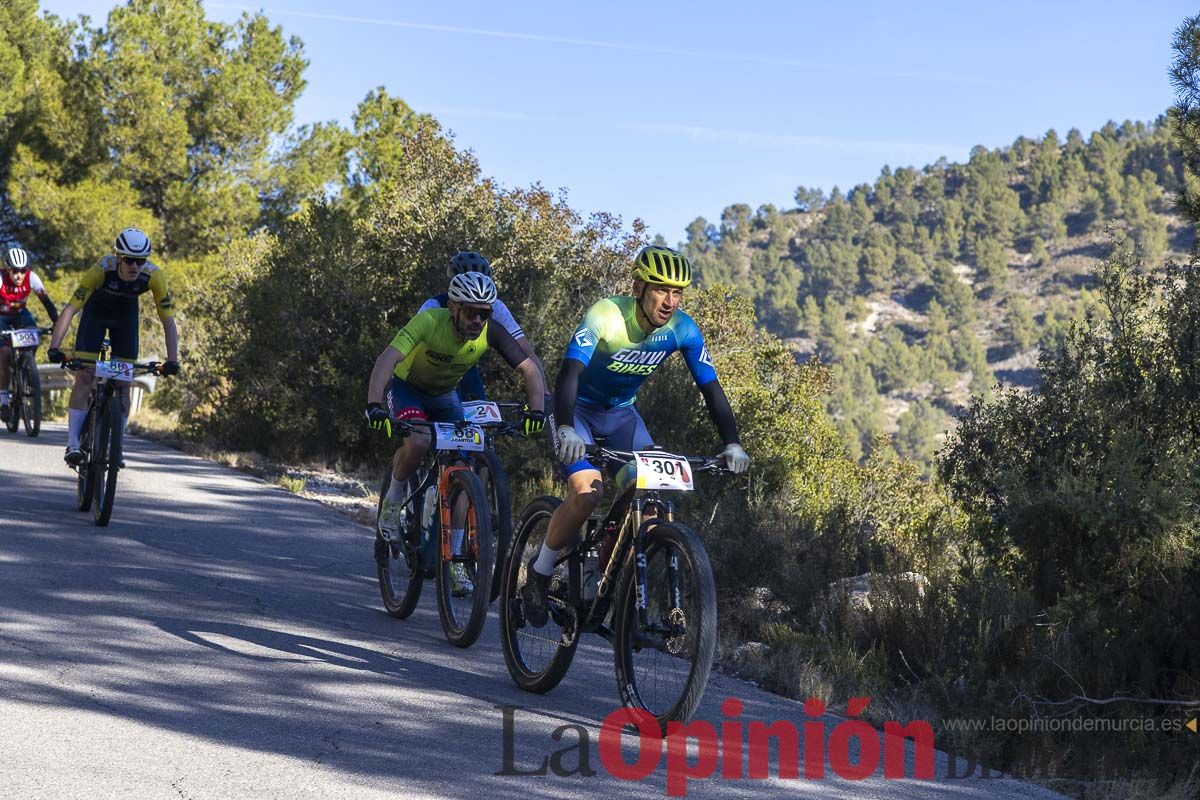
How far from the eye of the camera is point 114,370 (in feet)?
33.0

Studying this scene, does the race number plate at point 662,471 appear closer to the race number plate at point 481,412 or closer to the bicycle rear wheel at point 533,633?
the bicycle rear wheel at point 533,633

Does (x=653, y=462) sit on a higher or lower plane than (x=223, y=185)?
lower

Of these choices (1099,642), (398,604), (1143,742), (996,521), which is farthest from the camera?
(996,521)

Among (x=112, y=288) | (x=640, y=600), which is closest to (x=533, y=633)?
(x=640, y=600)

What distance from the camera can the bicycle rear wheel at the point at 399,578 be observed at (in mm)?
7973

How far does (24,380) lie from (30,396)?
246mm

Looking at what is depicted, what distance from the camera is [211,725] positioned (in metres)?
5.55

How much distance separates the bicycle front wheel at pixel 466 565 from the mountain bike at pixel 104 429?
3569mm

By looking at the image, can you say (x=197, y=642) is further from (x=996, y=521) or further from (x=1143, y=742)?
(x=996, y=521)

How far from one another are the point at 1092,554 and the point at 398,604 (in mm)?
4543

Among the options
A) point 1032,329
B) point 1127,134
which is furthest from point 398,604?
point 1127,134

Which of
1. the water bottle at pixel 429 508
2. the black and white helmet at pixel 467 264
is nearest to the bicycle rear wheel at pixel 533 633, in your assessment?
the water bottle at pixel 429 508

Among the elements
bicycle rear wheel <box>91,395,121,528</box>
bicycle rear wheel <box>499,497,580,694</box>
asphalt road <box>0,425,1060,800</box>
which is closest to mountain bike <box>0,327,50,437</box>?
asphalt road <box>0,425,1060,800</box>

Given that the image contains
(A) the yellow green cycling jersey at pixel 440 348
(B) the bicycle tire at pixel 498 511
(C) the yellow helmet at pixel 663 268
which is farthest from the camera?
(A) the yellow green cycling jersey at pixel 440 348
